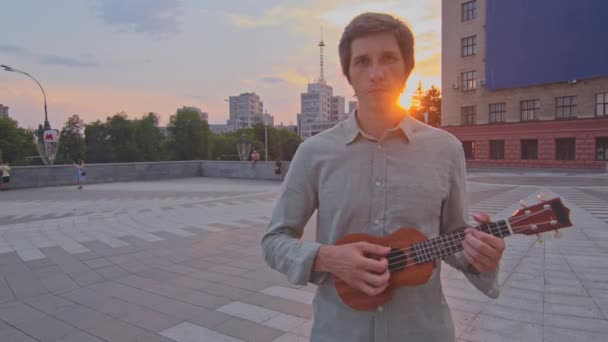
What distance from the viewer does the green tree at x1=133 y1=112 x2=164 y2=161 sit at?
6500 centimetres

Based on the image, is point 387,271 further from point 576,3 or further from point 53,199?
point 576,3

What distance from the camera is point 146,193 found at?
763 inches

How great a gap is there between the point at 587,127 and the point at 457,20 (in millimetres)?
15219

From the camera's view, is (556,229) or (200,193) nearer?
(556,229)

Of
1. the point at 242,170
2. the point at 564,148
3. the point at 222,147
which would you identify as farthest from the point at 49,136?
the point at 222,147

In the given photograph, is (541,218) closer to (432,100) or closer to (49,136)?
(49,136)

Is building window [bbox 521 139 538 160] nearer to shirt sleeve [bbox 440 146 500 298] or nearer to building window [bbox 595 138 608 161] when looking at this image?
building window [bbox 595 138 608 161]

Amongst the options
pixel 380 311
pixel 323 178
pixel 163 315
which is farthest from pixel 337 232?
pixel 163 315

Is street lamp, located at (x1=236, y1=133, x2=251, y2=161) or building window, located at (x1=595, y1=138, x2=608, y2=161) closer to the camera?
building window, located at (x1=595, y1=138, x2=608, y2=161)

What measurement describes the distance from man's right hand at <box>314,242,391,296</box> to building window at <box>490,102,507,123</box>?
38.3m

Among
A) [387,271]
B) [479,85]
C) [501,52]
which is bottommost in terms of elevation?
[387,271]

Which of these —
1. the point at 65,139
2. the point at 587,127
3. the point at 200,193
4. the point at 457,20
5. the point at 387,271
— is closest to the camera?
the point at 387,271

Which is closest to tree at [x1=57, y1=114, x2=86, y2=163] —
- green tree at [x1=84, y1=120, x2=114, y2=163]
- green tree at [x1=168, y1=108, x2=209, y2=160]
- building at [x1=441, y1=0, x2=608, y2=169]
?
green tree at [x1=84, y1=120, x2=114, y2=163]

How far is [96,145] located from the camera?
204ft
